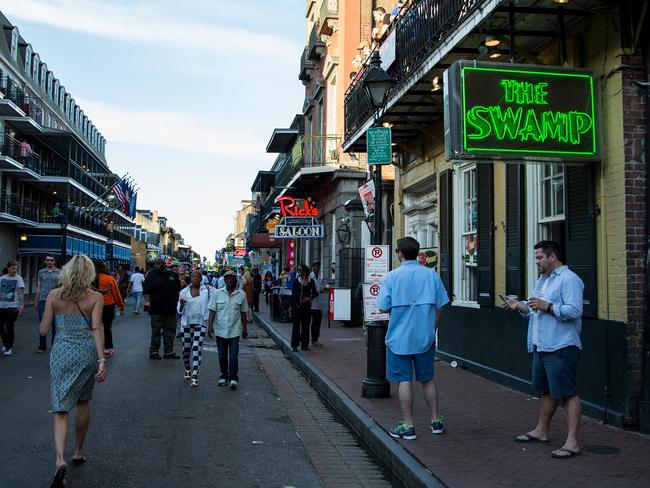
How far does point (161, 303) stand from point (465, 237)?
5.44m

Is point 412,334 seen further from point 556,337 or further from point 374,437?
point 556,337

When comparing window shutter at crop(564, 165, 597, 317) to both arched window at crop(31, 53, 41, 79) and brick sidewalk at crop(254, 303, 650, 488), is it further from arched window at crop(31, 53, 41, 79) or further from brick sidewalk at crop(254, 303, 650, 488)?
arched window at crop(31, 53, 41, 79)

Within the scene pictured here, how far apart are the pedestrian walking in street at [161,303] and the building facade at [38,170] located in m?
24.9

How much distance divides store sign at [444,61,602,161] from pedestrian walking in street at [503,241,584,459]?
149 centimetres

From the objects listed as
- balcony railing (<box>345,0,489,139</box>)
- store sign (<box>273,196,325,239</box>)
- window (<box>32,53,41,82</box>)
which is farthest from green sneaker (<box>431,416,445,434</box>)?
window (<box>32,53,41,82</box>)

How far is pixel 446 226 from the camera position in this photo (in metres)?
11.8

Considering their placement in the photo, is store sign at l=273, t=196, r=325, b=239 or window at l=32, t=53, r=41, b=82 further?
window at l=32, t=53, r=41, b=82

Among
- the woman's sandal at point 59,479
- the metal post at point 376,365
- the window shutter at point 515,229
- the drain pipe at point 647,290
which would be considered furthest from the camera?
the window shutter at point 515,229

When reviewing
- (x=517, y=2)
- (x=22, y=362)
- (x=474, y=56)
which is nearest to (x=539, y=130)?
→ (x=517, y=2)

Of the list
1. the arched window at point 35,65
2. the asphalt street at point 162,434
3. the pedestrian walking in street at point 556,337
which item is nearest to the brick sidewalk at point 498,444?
the pedestrian walking in street at point 556,337

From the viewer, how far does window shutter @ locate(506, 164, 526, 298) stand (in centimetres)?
884

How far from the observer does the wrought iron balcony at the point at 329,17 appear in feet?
75.2

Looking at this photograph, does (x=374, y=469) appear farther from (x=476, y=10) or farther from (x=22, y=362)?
(x=22, y=362)

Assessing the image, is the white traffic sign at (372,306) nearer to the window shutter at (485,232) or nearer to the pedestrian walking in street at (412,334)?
the window shutter at (485,232)
